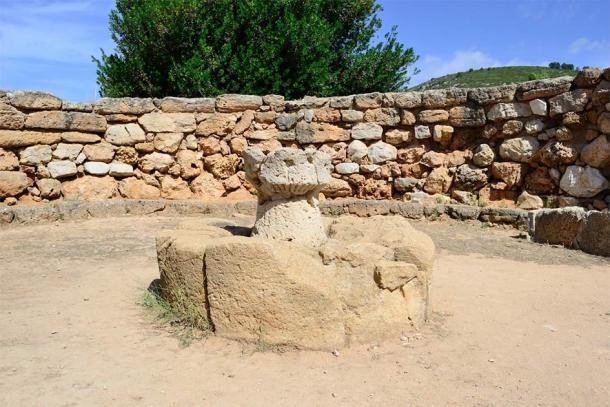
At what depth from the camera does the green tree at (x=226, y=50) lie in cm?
1092

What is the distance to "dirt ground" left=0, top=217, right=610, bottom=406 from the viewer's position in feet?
8.61

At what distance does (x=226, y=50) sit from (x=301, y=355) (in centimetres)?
901

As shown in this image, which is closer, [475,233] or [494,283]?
[494,283]

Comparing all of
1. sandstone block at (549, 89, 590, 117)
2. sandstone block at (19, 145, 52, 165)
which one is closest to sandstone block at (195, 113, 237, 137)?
sandstone block at (19, 145, 52, 165)

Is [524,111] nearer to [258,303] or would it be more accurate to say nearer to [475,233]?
[475,233]

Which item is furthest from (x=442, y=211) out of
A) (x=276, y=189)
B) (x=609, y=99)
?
(x=276, y=189)

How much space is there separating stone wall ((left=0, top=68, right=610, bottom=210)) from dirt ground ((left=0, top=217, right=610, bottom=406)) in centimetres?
319

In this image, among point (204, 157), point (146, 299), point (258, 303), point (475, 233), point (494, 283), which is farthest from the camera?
point (204, 157)

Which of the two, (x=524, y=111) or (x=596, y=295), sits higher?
(x=524, y=111)

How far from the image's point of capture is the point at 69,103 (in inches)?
302

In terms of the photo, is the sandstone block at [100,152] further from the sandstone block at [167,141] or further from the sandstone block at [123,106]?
the sandstone block at [167,141]

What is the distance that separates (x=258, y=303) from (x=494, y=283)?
2.57m

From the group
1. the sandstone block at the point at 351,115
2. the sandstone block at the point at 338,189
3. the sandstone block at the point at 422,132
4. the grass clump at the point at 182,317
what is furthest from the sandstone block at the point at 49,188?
the sandstone block at the point at 422,132

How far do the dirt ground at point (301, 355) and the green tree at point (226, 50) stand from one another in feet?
23.5
